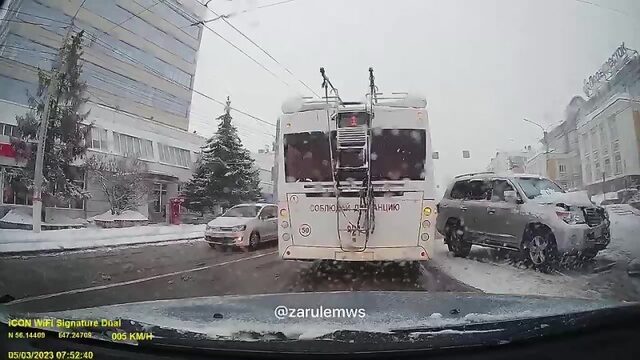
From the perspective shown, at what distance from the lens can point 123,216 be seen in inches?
169

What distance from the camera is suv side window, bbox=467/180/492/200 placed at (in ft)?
14.3

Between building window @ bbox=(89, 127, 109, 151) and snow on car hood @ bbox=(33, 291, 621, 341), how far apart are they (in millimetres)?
1348

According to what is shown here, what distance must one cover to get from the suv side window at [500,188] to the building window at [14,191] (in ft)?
13.4

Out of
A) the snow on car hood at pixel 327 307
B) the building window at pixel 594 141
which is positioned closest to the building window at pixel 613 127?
the building window at pixel 594 141

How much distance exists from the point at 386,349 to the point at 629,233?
2.36m

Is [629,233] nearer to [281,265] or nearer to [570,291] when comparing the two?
[570,291]

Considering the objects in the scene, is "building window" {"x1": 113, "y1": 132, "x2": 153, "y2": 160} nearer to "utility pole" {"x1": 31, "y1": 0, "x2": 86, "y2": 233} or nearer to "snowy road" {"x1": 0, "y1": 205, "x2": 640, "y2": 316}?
"utility pole" {"x1": 31, "y1": 0, "x2": 86, "y2": 233}

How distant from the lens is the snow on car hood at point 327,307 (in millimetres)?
3316

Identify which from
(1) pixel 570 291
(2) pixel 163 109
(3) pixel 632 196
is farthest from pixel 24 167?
(3) pixel 632 196

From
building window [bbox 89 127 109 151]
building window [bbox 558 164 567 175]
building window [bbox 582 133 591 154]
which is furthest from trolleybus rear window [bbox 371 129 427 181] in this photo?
building window [bbox 89 127 109 151]

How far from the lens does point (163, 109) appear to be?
4.34 metres

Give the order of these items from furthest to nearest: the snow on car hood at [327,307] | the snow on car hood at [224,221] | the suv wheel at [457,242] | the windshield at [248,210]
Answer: the suv wheel at [457,242]
the snow on car hood at [224,221]
the windshield at [248,210]
the snow on car hood at [327,307]

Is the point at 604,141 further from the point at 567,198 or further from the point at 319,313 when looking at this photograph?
the point at 319,313

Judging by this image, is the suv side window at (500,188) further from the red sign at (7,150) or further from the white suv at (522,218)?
the red sign at (7,150)
